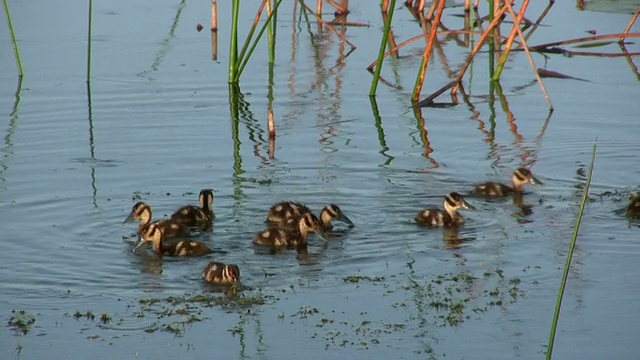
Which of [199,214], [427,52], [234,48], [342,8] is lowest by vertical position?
[199,214]

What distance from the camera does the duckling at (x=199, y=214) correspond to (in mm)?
8242

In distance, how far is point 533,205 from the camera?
8.84m

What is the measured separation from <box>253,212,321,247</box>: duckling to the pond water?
15 cm

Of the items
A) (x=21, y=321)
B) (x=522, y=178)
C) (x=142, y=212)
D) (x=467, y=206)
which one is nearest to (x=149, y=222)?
(x=142, y=212)

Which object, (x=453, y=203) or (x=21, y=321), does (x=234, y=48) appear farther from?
(x=21, y=321)

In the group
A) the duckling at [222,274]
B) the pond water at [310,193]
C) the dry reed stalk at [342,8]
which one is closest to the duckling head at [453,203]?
the pond water at [310,193]

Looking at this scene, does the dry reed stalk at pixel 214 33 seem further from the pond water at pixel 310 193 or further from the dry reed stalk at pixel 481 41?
the dry reed stalk at pixel 481 41

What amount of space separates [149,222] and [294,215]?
37.9 inches

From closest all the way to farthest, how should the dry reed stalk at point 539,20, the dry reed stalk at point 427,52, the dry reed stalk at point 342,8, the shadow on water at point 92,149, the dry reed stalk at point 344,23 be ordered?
the shadow on water at point 92,149 < the dry reed stalk at point 427,52 < the dry reed stalk at point 539,20 < the dry reed stalk at point 344,23 < the dry reed stalk at point 342,8

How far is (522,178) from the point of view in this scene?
9.02m

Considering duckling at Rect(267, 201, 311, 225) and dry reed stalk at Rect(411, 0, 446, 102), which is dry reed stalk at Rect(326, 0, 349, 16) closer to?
dry reed stalk at Rect(411, 0, 446, 102)

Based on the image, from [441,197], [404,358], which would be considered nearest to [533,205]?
[441,197]

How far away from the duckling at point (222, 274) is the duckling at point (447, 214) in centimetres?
171

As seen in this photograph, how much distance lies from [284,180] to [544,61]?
17.5 ft
